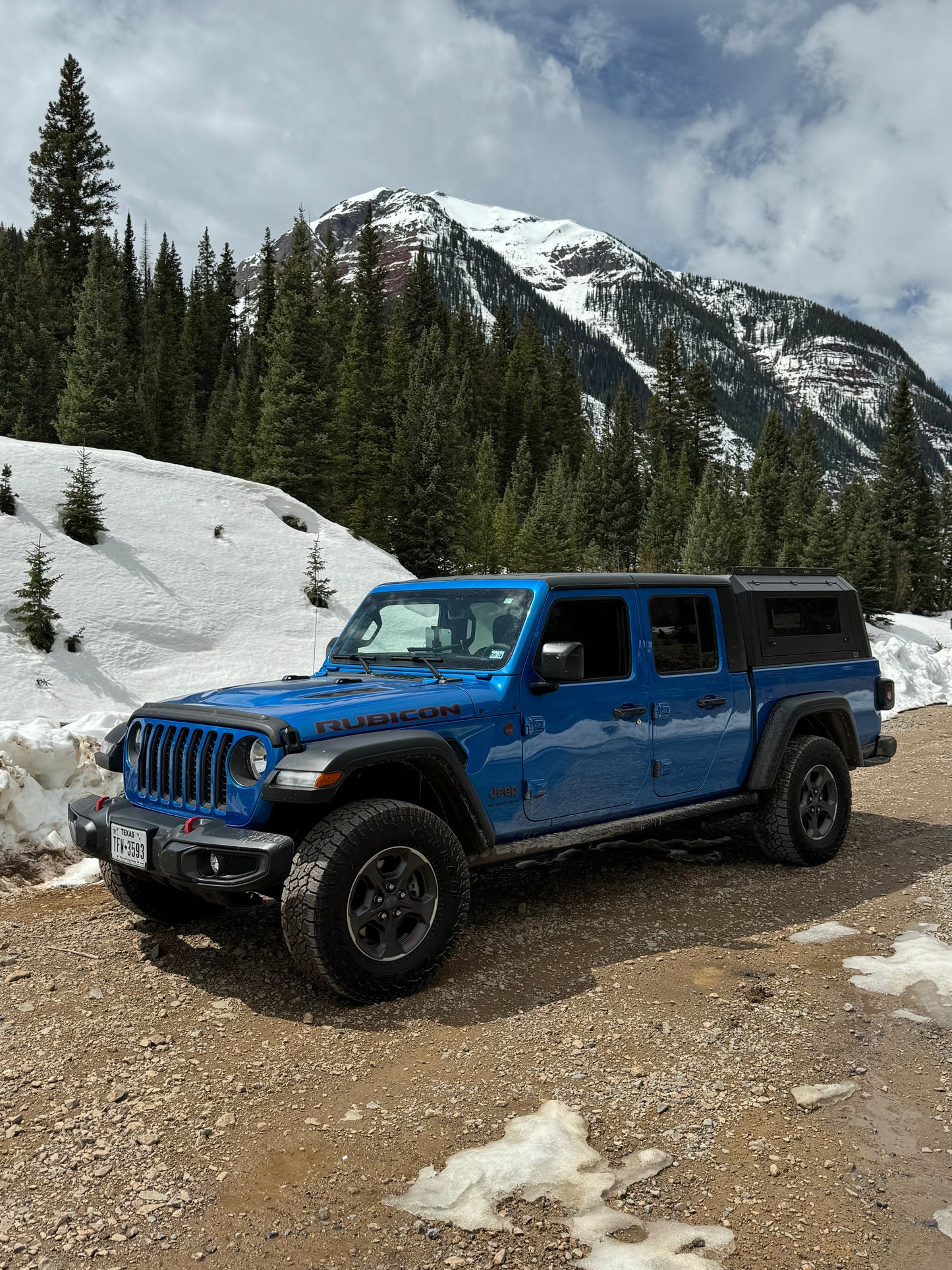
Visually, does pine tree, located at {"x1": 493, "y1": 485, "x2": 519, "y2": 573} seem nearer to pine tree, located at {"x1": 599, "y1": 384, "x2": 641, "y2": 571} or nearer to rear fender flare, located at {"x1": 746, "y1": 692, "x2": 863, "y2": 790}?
pine tree, located at {"x1": 599, "y1": 384, "x2": 641, "y2": 571}

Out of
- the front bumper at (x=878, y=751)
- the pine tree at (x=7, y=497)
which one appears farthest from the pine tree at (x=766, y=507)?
the front bumper at (x=878, y=751)

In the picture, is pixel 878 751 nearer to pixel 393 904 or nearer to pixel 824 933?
pixel 824 933

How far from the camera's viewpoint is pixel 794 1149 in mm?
3146

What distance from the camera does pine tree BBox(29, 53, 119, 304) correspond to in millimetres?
57344

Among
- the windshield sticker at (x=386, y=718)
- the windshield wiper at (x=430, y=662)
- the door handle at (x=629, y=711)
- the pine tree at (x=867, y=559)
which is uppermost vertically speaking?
the pine tree at (x=867, y=559)

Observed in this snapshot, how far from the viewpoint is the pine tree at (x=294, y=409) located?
34.3 metres

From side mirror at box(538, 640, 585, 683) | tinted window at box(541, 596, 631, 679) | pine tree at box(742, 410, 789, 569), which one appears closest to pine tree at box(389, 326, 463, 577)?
pine tree at box(742, 410, 789, 569)

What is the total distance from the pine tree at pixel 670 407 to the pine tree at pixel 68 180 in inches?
2077

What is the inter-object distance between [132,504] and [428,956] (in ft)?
59.0

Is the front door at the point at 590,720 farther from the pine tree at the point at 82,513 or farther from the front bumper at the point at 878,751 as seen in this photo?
the pine tree at the point at 82,513

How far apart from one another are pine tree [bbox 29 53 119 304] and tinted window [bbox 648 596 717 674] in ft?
204

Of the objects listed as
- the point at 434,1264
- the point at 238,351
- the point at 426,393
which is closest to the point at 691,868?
the point at 434,1264

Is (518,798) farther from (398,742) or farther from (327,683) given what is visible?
(327,683)

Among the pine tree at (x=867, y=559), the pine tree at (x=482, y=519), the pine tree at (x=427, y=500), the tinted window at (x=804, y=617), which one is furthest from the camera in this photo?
the pine tree at (x=867, y=559)
